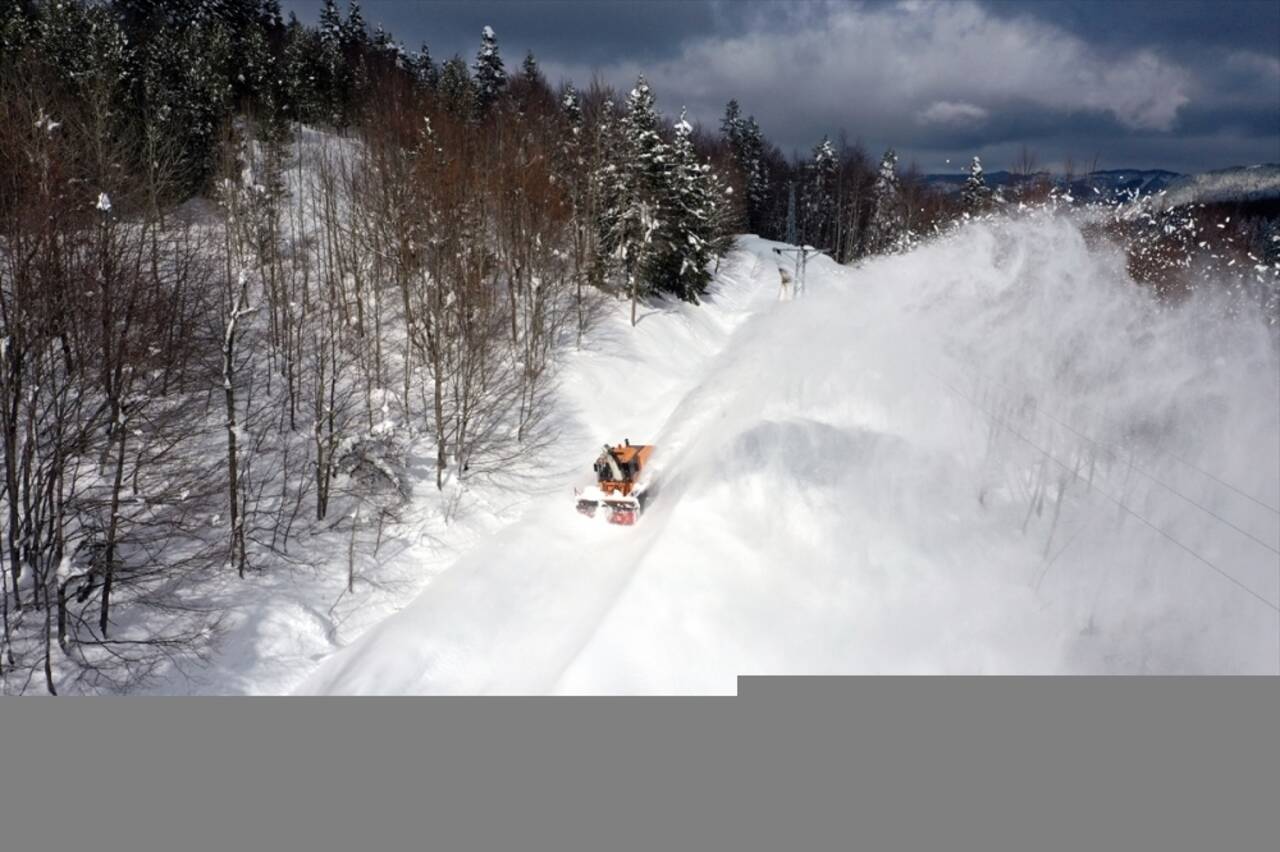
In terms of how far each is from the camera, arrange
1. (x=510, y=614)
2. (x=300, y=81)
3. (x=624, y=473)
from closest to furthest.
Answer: (x=510, y=614)
(x=624, y=473)
(x=300, y=81)

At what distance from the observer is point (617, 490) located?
16.9m

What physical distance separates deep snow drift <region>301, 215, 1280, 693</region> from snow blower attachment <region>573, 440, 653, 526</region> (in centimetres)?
45

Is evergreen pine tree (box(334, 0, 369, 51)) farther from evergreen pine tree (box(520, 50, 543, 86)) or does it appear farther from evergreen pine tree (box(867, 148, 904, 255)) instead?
evergreen pine tree (box(867, 148, 904, 255))

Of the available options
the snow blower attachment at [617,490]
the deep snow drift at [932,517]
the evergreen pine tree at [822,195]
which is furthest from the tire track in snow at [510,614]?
the evergreen pine tree at [822,195]

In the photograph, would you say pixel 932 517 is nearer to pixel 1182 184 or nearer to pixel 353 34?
pixel 1182 184

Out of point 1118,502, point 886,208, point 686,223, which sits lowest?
point 1118,502

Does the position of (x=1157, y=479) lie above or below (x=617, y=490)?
above

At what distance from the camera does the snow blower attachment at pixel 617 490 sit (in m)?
16.7

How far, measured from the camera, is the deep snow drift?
10773mm

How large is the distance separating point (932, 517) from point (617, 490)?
24.1ft

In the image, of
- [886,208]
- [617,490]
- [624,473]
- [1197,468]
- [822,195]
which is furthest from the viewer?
[822,195]

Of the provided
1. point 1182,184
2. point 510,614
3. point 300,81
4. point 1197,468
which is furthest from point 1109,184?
point 300,81

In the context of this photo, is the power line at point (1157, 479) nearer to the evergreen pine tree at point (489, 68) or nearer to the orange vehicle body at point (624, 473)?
the orange vehicle body at point (624, 473)

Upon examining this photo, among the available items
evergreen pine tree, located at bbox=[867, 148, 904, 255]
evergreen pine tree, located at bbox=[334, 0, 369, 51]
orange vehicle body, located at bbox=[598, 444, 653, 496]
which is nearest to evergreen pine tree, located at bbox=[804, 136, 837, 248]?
evergreen pine tree, located at bbox=[867, 148, 904, 255]
